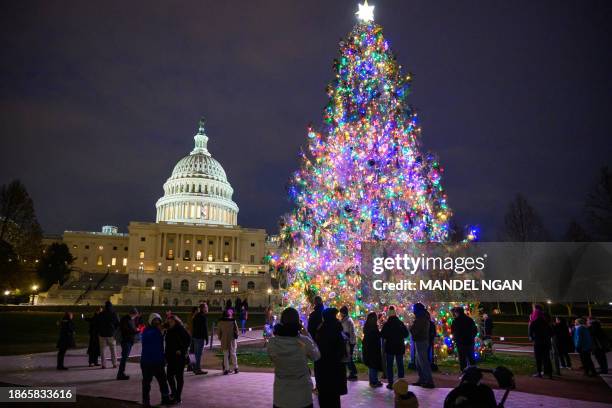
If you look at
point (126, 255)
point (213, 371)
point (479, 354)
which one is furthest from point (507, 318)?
point (126, 255)

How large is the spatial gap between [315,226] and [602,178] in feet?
89.5

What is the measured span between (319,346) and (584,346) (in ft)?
36.0

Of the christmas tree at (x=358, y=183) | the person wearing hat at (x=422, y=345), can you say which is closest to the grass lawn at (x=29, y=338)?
the christmas tree at (x=358, y=183)

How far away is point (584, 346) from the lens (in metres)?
14.9

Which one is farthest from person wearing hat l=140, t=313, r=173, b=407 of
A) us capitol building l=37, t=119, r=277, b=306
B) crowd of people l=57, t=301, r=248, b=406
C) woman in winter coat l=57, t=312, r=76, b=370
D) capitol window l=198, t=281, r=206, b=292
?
capitol window l=198, t=281, r=206, b=292

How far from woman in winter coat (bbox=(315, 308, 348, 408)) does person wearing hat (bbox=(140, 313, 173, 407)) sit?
13.2 ft

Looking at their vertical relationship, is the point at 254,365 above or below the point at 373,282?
below

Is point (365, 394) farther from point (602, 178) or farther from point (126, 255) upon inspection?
point (126, 255)

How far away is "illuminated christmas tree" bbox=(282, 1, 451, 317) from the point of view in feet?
54.6

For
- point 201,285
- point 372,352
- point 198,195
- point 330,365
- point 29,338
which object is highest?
point 198,195

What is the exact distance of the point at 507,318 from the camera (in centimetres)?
4331

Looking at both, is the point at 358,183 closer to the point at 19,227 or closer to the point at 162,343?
the point at 162,343

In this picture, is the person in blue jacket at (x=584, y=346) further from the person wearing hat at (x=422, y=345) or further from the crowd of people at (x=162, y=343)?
the crowd of people at (x=162, y=343)

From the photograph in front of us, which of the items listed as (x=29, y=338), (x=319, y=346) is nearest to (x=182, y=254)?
(x=29, y=338)
